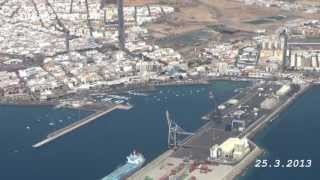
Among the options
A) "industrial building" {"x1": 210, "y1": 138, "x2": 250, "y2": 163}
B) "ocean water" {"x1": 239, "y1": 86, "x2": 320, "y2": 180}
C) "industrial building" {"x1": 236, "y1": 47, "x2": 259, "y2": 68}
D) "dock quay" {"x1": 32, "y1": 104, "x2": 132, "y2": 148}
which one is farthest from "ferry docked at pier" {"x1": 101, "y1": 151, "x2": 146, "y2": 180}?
"industrial building" {"x1": 236, "y1": 47, "x2": 259, "y2": 68}

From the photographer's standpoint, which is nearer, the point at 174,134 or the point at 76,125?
the point at 174,134

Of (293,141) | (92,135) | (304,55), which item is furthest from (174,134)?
(304,55)

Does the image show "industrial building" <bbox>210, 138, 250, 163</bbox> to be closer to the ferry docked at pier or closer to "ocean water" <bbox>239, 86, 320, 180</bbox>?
"ocean water" <bbox>239, 86, 320, 180</bbox>

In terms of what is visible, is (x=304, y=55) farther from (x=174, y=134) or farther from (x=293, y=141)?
(x=174, y=134)

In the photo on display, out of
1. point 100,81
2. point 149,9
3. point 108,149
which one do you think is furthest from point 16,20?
point 108,149

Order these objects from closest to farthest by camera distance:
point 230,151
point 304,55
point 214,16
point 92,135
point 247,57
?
point 230,151 → point 92,135 → point 304,55 → point 247,57 → point 214,16

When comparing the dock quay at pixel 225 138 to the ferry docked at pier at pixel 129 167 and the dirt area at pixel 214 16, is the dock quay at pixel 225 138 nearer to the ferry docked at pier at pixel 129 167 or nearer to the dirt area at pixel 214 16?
the ferry docked at pier at pixel 129 167
